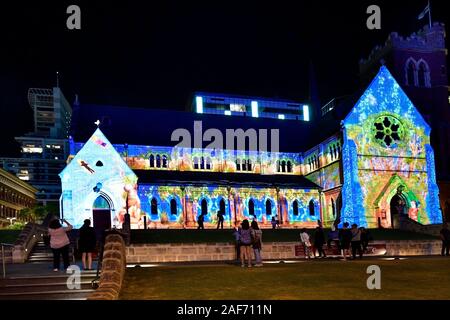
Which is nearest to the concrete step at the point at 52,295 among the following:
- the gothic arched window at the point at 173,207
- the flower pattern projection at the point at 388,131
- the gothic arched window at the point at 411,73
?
the gothic arched window at the point at 173,207

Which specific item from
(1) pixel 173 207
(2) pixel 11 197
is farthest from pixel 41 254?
(2) pixel 11 197

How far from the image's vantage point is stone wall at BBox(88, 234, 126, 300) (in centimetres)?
1261

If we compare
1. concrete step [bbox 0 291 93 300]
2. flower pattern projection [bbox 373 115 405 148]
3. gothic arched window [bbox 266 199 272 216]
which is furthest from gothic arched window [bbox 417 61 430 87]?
concrete step [bbox 0 291 93 300]

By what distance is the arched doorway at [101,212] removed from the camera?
4494cm

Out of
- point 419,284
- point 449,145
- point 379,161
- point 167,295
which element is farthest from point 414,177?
point 167,295

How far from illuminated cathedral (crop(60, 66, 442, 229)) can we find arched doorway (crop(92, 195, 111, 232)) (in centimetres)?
9

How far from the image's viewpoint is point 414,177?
50.5 meters

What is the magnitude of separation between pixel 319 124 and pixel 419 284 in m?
46.4

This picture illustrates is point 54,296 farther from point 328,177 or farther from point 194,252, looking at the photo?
point 328,177

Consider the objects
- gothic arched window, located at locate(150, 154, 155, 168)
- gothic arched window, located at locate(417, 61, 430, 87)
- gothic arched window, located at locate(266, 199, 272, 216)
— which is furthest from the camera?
gothic arched window, located at locate(417, 61, 430, 87)

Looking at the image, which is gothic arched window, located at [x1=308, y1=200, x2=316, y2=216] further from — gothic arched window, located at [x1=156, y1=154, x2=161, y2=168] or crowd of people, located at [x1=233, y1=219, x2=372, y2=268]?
crowd of people, located at [x1=233, y1=219, x2=372, y2=268]

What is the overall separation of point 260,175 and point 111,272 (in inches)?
1676

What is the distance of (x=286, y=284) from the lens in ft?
50.8
